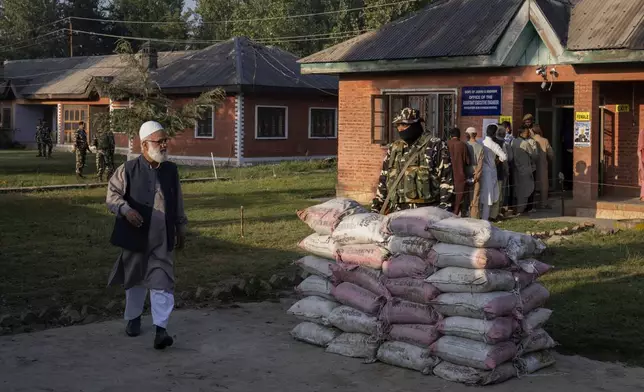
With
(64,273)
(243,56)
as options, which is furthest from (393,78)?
(243,56)

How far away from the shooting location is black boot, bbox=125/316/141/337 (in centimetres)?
759

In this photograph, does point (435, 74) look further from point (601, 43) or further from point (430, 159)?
point (430, 159)

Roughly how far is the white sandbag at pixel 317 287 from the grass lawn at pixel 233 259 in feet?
6.73

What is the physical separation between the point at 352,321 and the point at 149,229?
1.86 metres

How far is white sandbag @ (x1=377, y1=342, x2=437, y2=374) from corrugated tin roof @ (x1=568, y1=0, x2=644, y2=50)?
34.6ft

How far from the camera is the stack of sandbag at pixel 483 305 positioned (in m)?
6.29

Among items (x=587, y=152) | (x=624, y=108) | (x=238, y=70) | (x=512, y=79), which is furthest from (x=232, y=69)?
(x=587, y=152)

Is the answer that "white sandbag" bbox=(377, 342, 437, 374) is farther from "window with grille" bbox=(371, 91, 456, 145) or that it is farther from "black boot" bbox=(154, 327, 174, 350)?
"window with grille" bbox=(371, 91, 456, 145)

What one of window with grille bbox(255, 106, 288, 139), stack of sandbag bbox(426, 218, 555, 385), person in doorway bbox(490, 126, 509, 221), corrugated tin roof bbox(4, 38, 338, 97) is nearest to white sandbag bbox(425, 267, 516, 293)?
stack of sandbag bbox(426, 218, 555, 385)

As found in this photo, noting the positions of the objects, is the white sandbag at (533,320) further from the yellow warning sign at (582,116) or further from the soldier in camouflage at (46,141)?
the soldier in camouflage at (46,141)

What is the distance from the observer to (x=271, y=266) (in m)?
11.4

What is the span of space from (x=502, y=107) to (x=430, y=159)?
11185mm

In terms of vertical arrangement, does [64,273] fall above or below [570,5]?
below

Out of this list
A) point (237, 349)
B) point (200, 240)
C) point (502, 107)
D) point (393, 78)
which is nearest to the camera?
point (237, 349)
